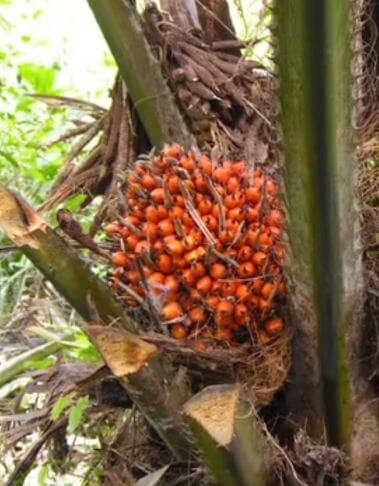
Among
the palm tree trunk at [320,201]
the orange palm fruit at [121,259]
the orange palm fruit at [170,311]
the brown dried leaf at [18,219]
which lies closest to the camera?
the palm tree trunk at [320,201]

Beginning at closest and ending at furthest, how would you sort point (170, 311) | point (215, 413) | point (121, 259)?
point (215, 413), point (170, 311), point (121, 259)

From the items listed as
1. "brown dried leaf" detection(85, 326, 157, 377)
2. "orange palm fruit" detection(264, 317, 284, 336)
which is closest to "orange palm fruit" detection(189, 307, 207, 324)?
"orange palm fruit" detection(264, 317, 284, 336)

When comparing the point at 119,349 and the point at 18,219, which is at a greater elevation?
the point at 18,219

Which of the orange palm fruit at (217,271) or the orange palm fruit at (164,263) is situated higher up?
the orange palm fruit at (164,263)

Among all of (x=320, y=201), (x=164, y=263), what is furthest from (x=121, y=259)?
(x=320, y=201)

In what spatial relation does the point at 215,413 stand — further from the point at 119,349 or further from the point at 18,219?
the point at 18,219

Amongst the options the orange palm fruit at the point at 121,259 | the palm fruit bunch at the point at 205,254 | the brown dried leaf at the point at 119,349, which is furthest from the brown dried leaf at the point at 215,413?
the orange palm fruit at the point at 121,259

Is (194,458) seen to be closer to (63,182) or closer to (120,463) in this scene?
(120,463)

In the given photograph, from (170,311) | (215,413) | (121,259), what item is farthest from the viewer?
(121,259)

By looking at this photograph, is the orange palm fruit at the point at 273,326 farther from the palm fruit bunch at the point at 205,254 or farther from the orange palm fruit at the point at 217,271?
the orange palm fruit at the point at 217,271
